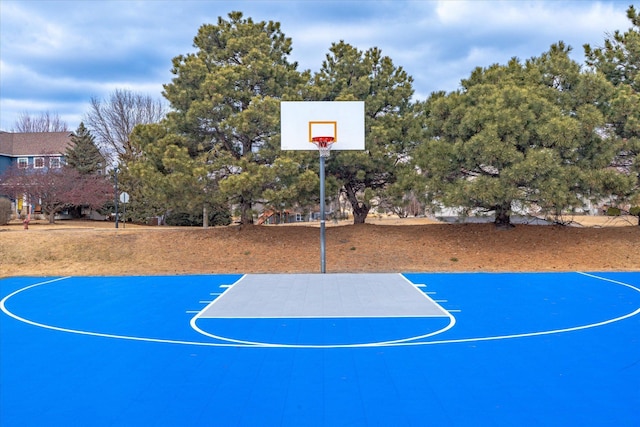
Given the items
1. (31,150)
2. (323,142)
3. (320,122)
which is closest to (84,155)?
(31,150)

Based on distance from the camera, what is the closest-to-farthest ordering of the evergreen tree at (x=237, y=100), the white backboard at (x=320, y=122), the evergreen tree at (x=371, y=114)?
the white backboard at (x=320, y=122)
the evergreen tree at (x=237, y=100)
the evergreen tree at (x=371, y=114)

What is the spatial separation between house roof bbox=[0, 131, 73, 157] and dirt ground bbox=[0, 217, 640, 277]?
1935 centimetres

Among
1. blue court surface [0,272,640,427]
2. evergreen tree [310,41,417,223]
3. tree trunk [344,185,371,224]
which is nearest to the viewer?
blue court surface [0,272,640,427]

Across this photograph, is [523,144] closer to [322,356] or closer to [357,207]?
[357,207]

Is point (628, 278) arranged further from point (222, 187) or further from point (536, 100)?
point (222, 187)

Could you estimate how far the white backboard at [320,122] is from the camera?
13.9 metres

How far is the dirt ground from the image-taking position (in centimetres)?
1502

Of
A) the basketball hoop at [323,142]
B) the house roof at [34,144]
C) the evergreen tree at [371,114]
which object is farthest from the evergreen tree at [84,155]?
the basketball hoop at [323,142]

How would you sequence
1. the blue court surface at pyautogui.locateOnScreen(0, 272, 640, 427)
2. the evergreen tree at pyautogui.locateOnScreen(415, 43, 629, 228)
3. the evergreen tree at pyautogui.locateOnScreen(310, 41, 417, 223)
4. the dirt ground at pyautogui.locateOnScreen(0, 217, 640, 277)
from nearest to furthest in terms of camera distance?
the blue court surface at pyautogui.locateOnScreen(0, 272, 640, 427) < the evergreen tree at pyautogui.locateOnScreen(415, 43, 629, 228) < the dirt ground at pyautogui.locateOnScreen(0, 217, 640, 277) < the evergreen tree at pyautogui.locateOnScreen(310, 41, 417, 223)

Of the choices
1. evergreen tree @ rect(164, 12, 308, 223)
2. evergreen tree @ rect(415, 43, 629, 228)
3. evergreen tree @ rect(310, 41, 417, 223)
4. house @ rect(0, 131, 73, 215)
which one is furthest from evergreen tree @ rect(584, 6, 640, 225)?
house @ rect(0, 131, 73, 215)

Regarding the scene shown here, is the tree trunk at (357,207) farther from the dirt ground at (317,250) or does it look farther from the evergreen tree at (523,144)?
the evergreen tree at (523,144)

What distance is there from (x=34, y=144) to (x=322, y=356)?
1451 inches

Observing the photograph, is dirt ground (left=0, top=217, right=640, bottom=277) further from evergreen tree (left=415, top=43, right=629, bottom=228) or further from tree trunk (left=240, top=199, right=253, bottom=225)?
evergreen tree (left=415, top=43, right=629, bottom=228)

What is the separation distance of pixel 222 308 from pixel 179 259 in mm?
7563
